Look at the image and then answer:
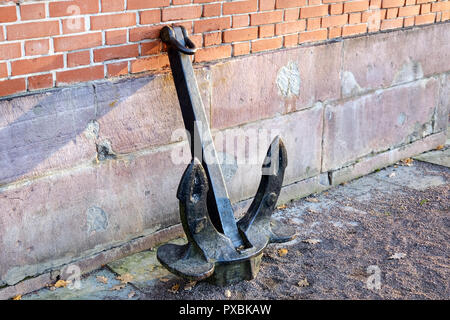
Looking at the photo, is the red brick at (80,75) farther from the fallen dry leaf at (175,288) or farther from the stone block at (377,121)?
the stone block at (377,121)


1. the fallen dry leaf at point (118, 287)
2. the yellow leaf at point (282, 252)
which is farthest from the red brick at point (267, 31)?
the fallen dry leaf at point (118, 287)

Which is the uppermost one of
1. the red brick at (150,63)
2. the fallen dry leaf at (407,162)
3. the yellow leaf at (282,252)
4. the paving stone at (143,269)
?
the red brick at (150,63)

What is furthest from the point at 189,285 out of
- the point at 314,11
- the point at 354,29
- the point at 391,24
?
the point at 391,24

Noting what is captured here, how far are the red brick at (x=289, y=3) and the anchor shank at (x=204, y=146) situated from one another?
Answer: 42.4 inches

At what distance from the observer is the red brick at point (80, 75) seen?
11.6 ft

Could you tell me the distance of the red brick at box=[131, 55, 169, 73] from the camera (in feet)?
12.7

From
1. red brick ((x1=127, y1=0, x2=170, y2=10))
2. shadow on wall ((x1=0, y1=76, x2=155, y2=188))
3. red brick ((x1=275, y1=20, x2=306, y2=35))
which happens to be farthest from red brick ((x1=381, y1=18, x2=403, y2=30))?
shadow on wall ((x1=0, y1=76, x2=155, y2=188))

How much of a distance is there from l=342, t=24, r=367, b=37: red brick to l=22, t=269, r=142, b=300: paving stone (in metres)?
2.78

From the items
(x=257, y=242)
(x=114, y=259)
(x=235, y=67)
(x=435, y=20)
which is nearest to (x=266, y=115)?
(x=235, y=67)

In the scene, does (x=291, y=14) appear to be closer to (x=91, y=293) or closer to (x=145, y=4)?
(x=145, y=4)

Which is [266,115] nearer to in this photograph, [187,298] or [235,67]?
[235,67]

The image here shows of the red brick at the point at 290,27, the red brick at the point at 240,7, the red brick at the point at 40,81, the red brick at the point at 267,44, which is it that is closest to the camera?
the red brick at the point at 40,81

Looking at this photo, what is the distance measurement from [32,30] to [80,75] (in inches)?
15.5

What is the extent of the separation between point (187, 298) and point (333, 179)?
87.4 inches
